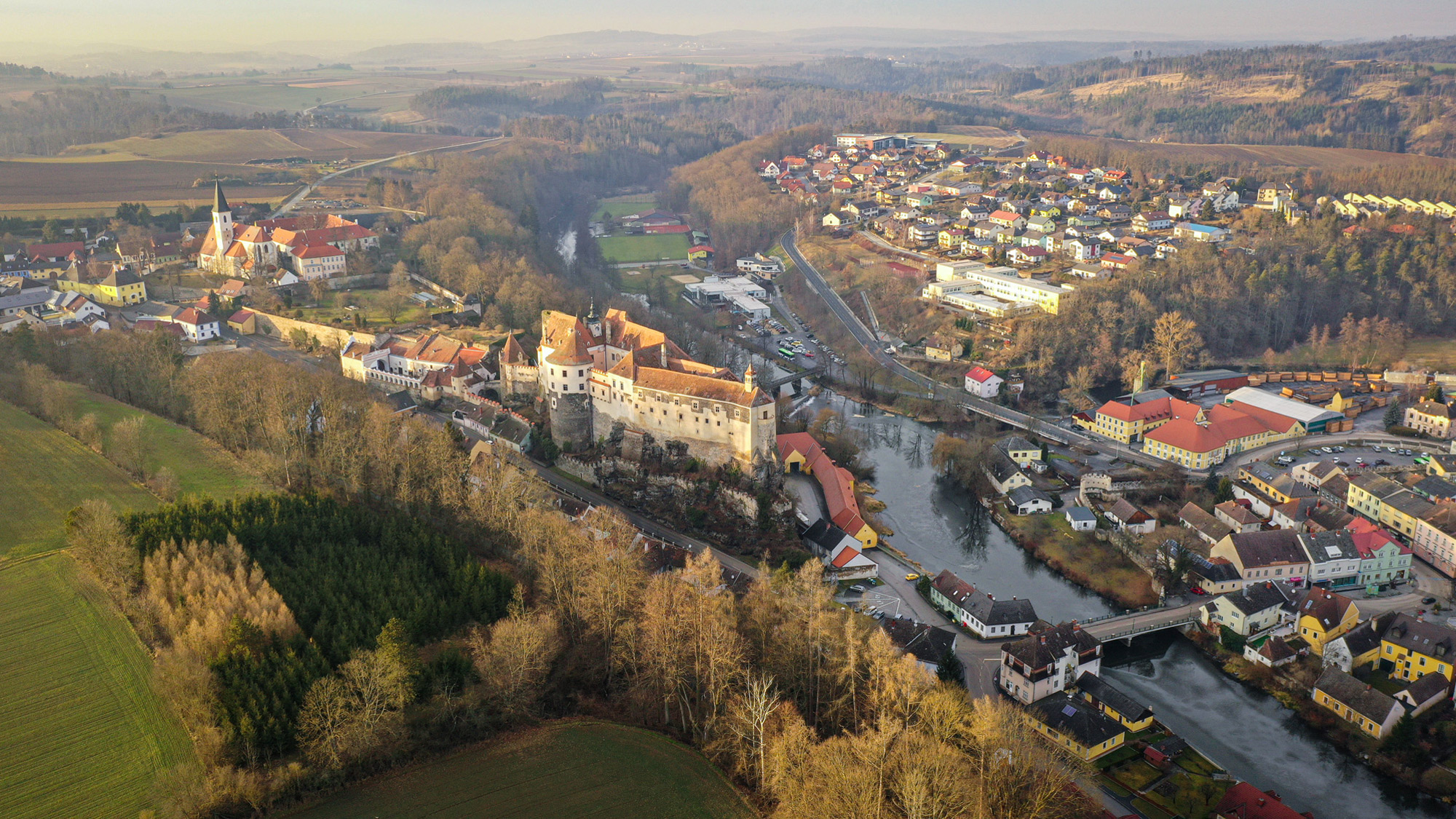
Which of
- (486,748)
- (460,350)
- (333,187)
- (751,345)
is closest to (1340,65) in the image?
(751,345)

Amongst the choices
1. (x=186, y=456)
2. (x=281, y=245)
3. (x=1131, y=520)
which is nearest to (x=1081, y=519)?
(x=1131, y=520)

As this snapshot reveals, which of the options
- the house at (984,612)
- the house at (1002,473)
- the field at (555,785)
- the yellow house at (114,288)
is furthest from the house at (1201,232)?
the yellow house at (114,288)

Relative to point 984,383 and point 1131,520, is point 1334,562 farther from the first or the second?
point 984,383

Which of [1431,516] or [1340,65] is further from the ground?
[1340,65]

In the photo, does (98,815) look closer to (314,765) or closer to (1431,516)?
(314,765)

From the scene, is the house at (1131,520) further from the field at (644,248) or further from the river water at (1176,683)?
the field at (644,248)

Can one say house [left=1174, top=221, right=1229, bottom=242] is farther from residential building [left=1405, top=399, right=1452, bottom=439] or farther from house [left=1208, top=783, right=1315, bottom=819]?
house [left=1208, top=783, right=1315, bottom=819]

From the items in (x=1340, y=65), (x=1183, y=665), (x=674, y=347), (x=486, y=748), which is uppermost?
(x=1340, y=65)
